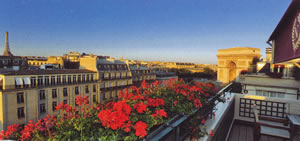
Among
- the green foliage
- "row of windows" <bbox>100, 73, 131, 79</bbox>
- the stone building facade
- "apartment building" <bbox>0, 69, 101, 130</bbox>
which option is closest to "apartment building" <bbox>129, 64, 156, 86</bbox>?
"row of windows" <bbox>100, 73, 131, 79</bbox>

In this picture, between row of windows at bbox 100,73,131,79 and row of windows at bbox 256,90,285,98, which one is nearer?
row of windows at bbox 256,90,285,98

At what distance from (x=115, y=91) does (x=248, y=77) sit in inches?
848

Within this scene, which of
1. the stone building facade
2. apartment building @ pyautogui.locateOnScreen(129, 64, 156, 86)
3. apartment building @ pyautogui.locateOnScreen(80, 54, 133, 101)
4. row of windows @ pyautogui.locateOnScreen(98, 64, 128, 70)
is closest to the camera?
apartment building @ pyautogui.locateOnScreen(80, 54, 133, 101)

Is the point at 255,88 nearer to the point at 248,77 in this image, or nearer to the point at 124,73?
the point at 248,77

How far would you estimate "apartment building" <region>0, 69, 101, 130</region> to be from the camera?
14.6 metres

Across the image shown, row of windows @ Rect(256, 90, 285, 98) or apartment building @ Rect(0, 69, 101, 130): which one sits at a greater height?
row of windows @ Rect(256, 90, 285, 98)

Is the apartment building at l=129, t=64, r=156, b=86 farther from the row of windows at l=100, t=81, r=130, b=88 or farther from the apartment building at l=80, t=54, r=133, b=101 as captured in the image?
the row of windows at l=100, t=81, r=130, b=88

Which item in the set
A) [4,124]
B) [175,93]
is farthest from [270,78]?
[4,124]

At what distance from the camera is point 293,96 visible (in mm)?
7316

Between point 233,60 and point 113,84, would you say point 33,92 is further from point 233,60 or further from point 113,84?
point 233,60

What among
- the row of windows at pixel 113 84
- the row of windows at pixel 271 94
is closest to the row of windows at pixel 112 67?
the row of windows at pixel 113 84

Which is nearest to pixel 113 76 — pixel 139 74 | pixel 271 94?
pixel 139 74

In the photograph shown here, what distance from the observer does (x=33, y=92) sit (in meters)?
16.3

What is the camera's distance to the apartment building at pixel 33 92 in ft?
47.8
